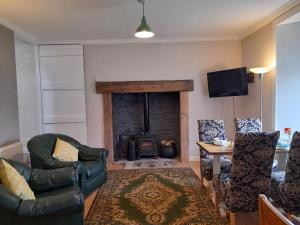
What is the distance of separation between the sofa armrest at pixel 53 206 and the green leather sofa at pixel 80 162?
1.02m

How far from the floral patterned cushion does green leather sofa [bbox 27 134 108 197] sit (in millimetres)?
1783

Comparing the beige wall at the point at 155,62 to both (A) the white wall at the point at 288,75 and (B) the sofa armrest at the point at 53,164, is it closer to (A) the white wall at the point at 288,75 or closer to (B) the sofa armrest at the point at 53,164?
(A) the white wall at the point at 288,75

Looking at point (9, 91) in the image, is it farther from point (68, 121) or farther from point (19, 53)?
point (68, 121)

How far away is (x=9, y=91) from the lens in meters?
3.99

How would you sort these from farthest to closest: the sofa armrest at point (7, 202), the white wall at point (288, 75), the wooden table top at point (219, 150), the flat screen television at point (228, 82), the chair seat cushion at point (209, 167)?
1. the flat screen television at point (228, 82)
2. the white wall at point (288, 75)
3. the chair seat cushion at point (209, 167)
4. the wooden table top at point (219, 150)
5. the sofa armrest at point (7, 202)

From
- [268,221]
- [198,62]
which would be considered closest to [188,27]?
[198,62]

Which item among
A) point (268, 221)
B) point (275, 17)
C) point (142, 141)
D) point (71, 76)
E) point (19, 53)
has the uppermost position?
point (275, 17)

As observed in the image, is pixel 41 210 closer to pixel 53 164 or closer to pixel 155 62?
pixel 53 164

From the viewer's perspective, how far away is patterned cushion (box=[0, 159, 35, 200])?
2168mm

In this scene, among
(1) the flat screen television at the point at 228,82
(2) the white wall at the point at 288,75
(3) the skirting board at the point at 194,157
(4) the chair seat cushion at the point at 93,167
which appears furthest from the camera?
(3) the skirting board at the point at 194,157

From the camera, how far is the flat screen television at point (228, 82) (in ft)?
15.3

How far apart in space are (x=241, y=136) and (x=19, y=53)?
3.95 metres

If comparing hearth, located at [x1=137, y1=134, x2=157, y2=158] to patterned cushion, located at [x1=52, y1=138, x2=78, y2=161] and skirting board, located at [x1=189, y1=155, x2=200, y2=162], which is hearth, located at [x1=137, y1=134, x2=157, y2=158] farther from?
patterned cushion, located at [x1=52, y1=138, x2=78, y2=161]

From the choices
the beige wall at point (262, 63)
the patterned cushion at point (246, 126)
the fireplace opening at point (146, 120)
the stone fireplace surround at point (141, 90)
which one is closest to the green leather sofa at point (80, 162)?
the stone fireplace surround at point (141, 90)
